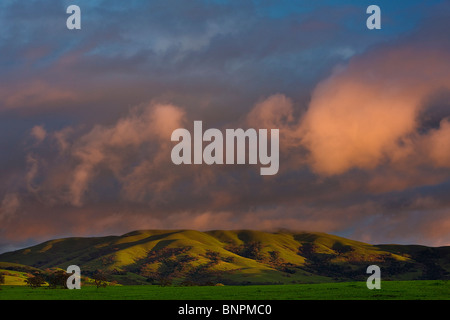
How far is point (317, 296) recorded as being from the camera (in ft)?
392
